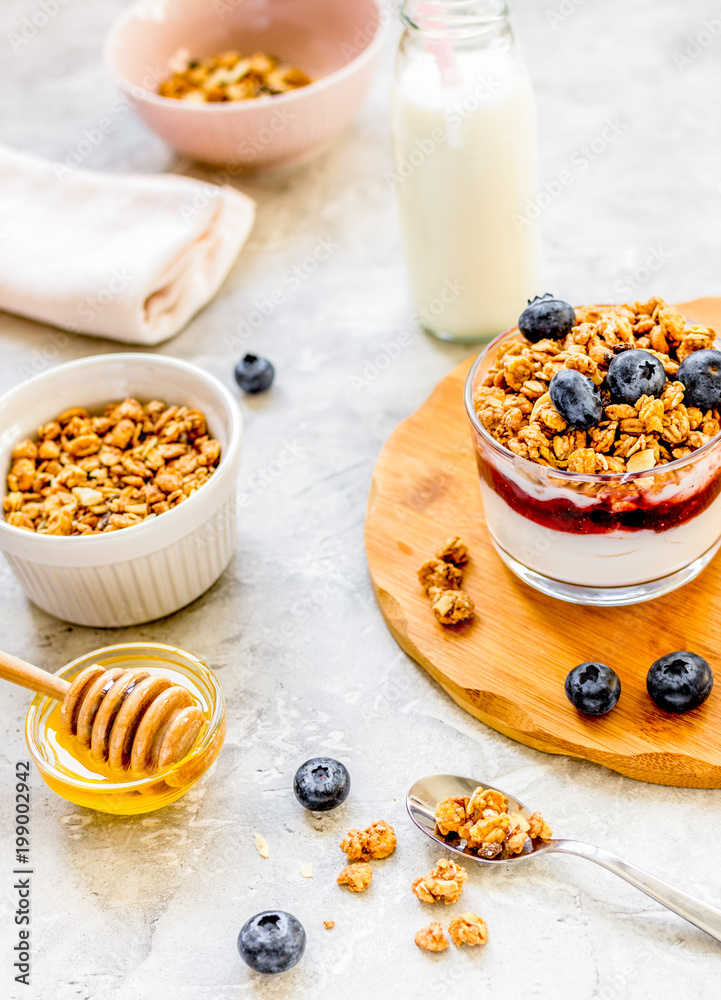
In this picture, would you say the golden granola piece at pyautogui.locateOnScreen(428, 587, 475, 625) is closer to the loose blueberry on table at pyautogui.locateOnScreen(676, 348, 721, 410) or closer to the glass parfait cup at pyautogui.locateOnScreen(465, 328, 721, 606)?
the glass parfait cup at pyautogui.locateOnScreen(465, 328, 721, 606)

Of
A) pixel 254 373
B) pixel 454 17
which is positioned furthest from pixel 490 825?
pixel 454 17

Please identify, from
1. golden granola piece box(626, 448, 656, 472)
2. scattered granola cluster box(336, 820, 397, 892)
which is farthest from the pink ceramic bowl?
scattered granola cluster box(336, 820, 397, 892)

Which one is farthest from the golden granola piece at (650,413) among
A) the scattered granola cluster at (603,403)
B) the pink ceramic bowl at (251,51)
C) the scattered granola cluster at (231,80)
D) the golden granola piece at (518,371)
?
the scattered granola cluster at (231,80)

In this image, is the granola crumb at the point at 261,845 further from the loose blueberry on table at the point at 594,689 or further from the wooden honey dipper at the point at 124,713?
the loose blueberry on table at the point at 594,689

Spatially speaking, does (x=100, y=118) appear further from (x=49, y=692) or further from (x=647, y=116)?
(x=49, y=692)

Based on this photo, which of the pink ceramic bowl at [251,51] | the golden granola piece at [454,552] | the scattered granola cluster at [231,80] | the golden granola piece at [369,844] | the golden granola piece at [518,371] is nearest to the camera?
the golden granola piece at [369,844]

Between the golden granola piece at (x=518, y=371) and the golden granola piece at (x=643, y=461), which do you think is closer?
the golden granola piece at (x=643, y=461)

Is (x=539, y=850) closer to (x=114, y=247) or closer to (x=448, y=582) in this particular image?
(x=448, y=582)
